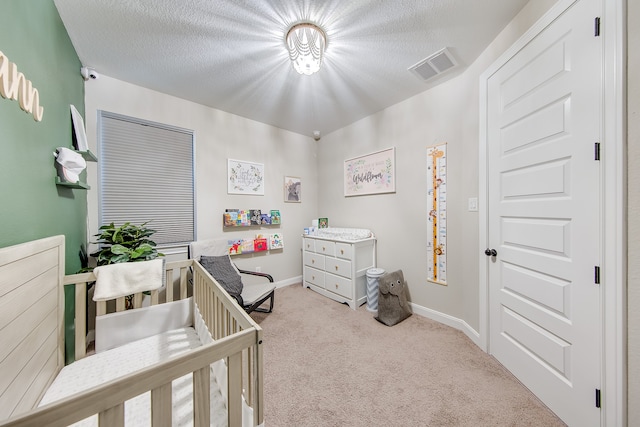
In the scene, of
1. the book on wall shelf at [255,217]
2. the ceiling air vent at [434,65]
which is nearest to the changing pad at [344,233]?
the book on wall shelf at [255,217]

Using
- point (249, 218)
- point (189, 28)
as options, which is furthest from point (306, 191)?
point (189, 28)

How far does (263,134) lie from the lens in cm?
315

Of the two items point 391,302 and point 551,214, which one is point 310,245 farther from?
point 551,214

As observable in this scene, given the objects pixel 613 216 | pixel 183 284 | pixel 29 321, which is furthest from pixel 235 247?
pixel 613 216

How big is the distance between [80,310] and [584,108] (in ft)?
10.2

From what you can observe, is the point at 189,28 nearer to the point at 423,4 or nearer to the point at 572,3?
the point at 423,4

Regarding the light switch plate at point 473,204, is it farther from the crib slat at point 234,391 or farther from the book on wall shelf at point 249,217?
the book on wall shelf at point 249,217

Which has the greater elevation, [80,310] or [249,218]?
[249,218]

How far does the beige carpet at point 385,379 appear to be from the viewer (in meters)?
1.23

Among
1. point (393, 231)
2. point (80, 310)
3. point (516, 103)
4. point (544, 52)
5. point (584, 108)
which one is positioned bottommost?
point (80, 310)

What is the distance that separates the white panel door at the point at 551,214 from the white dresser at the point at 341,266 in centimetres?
129

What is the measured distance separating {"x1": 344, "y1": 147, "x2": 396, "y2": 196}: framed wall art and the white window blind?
80.5 inches

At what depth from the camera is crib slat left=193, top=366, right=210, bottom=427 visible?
705mm

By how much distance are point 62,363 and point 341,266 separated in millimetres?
2282
